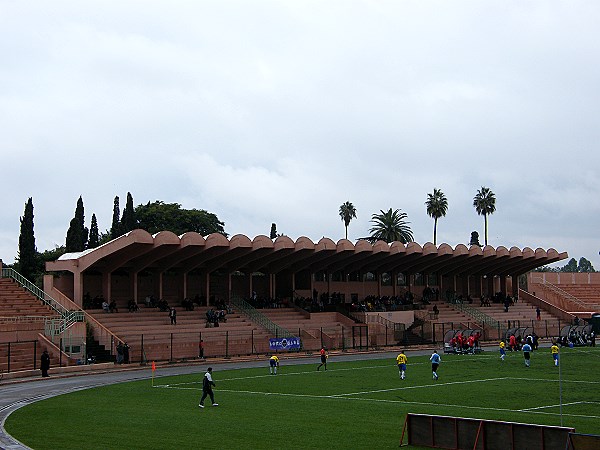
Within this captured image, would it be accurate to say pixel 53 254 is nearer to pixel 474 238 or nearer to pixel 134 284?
pixel 134 284

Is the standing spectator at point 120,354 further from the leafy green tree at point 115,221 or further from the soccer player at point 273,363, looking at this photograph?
the leafy green tree at point 115,221

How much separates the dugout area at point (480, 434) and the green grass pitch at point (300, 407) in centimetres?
79

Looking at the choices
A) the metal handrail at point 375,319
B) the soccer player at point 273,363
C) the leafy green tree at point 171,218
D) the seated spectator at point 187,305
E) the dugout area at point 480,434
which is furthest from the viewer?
the leafy green tree at point 171,218

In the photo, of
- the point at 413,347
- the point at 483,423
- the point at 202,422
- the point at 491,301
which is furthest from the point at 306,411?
the point at 491,301

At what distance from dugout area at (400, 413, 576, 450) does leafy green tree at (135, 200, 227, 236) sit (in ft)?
317

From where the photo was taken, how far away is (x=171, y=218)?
120438mm

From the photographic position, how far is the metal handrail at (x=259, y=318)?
69.1 metres

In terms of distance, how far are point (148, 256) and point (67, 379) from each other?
67.0 ft

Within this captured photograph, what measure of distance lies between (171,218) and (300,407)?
90439mm

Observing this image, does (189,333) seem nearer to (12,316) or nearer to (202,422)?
(12,316)

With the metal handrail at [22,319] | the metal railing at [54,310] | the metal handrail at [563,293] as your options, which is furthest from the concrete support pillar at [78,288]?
the metal handrail at [563,293]

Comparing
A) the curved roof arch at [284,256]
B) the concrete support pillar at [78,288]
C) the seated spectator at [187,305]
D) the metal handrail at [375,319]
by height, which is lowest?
the metal handrail at [375,319]

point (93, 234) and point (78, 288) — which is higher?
point (93, 234)

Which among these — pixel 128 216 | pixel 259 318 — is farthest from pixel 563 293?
pixel 128 216
